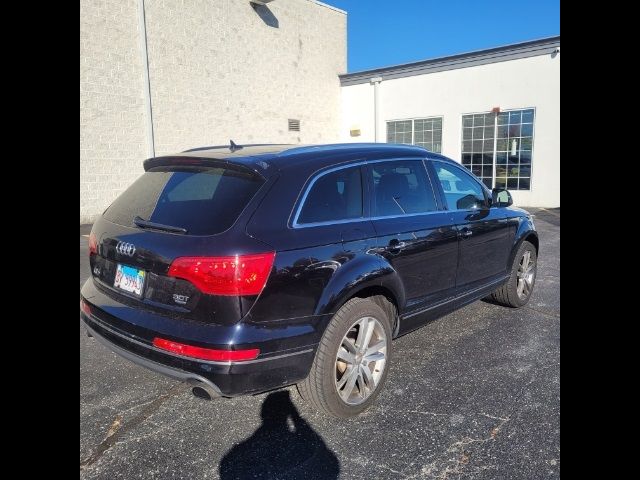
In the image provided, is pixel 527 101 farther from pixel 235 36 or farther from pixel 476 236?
pixel 476 236

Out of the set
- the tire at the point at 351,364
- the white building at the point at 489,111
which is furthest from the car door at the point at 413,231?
the white building at the point at 489,111

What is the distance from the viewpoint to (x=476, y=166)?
50.8ft

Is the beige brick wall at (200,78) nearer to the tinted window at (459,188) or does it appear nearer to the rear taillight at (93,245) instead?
the rear taillight at (93,245)

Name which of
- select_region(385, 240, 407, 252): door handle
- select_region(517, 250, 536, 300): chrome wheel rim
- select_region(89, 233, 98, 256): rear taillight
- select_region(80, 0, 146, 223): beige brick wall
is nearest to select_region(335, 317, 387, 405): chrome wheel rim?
select_region(385, 240, 407, 252): door handle

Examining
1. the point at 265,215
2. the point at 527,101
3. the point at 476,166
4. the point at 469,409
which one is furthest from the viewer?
the point at 476,166

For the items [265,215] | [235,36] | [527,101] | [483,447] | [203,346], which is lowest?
[483,447]

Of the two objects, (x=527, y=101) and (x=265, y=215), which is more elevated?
(x=527, y=101)

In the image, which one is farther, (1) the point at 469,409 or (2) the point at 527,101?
(2) the point at 527,101

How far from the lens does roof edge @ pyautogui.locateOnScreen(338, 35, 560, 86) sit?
44.2 ft

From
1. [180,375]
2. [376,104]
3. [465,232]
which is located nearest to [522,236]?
[465,232]

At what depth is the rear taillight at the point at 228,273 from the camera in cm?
245

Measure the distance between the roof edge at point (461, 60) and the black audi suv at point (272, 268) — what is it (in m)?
11.3
